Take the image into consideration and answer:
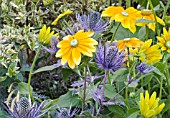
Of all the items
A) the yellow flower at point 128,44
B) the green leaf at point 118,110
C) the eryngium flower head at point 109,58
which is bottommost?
the green leaf at point 118,110

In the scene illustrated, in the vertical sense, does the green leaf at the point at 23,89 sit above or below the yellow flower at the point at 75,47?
below

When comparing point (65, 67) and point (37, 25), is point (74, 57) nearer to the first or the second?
point (65, 67)

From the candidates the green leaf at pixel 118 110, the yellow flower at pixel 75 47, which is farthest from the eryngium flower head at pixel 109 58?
the green leaf at pixel 118 110

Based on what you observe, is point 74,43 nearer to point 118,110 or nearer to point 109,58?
point 109,58

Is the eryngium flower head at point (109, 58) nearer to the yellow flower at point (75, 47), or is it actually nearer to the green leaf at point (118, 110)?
the yellow flower at point (75, 47)

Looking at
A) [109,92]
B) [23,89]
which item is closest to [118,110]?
[109,92]

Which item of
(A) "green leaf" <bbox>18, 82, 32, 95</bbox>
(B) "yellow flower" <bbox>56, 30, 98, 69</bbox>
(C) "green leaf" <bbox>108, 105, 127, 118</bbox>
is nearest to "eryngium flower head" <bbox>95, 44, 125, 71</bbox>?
(B) "yellow flower" <bbox>56, 30, 98, 69</bbox>

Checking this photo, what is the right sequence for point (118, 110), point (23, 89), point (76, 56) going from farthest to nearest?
1. point (23, 89)
2. point (118, 110)
3. point (76, 56)

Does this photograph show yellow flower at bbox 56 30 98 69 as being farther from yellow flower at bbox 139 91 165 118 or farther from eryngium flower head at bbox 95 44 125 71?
yellow flower at bbox 139 91 165 118
